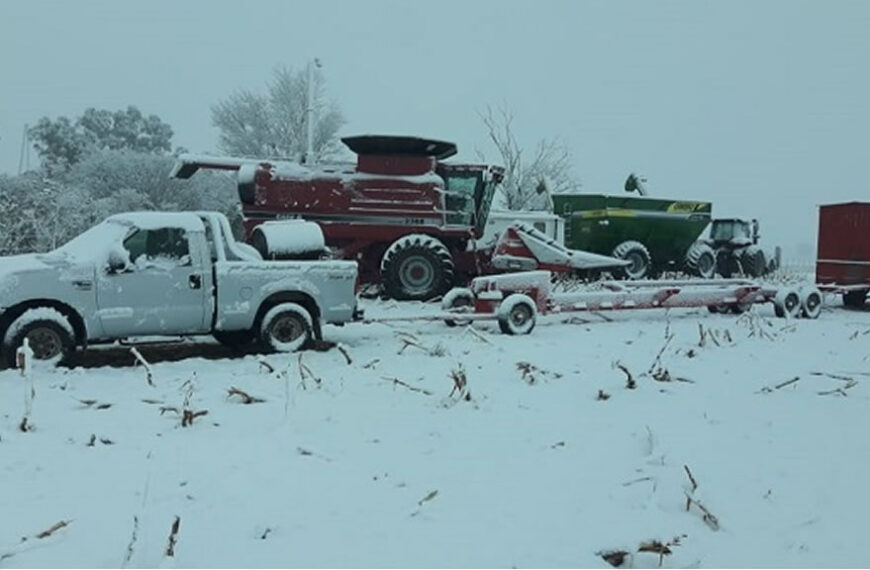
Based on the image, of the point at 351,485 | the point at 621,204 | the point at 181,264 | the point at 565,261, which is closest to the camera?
the point at 351,485

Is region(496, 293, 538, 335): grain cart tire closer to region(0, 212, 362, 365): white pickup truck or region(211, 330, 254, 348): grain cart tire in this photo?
region(0, 212, 362, 365): white pickup truck

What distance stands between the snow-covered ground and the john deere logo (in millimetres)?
13254

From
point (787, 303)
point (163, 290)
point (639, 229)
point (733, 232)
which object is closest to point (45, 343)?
point (163, 290)

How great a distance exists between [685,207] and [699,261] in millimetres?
1930

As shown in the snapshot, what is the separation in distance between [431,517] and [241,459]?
4.97ft

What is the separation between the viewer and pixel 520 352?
29.0ft

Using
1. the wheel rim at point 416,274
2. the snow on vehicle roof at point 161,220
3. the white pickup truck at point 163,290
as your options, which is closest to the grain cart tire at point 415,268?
the wheel rim at point 416,274

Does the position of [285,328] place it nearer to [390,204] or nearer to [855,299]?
[390,204]

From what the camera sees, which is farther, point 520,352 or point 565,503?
point 520,352

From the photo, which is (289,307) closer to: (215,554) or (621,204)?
(215,554)

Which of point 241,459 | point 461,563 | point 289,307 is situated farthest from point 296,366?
point 461,563

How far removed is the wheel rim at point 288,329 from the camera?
28.6 feet

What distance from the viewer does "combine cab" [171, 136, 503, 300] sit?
14.8m

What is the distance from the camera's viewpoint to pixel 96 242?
814 centimetres
